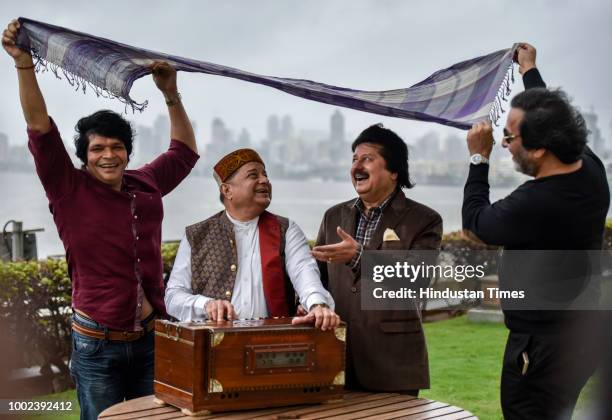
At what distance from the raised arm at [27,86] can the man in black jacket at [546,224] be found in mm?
1773

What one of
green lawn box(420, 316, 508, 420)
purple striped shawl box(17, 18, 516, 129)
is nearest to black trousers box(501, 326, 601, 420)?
purple striped shawl box(17, 18, 516, 129)

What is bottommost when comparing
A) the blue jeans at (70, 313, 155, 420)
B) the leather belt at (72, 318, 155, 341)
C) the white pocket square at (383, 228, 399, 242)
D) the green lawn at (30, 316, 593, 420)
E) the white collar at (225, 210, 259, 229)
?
the green lawn at (30, 316, 593, 420)

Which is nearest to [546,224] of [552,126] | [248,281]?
[552,126]

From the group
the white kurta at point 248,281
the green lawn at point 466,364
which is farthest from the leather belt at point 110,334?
the green lawn at point 466,364

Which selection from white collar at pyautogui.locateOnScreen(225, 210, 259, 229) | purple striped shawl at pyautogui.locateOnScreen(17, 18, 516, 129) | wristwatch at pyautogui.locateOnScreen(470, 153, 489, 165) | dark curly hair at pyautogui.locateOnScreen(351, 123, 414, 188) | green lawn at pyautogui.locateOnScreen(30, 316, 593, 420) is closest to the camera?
wristwatch at pyautogui.locateOnScreen(470, 153, 489, 165)

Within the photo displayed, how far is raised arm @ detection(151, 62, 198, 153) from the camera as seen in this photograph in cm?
384

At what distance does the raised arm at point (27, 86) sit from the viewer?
11.0 ft

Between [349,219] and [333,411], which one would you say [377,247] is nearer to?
[349,219]

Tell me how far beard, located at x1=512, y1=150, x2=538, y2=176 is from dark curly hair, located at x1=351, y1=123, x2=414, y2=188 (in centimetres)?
67

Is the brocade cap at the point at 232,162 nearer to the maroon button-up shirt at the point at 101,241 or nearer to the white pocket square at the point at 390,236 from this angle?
the maroon button-up shirt at the point at 101,241

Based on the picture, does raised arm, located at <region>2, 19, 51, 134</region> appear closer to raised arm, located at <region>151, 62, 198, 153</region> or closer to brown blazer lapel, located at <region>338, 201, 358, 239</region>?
raised arm, located at <region>151, 62, 198, 153</region>

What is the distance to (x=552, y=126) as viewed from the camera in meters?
3.13

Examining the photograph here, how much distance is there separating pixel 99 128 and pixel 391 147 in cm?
132

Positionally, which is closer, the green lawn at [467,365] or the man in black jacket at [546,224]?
the man in black jacket at [546,224]
